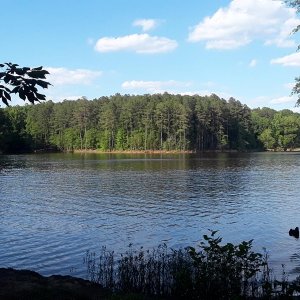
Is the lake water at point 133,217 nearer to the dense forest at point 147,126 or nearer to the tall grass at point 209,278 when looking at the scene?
the tall grass at point 209,278

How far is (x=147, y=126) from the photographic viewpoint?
542 feet

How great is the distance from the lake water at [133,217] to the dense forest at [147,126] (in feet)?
340

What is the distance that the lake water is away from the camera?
847 inches

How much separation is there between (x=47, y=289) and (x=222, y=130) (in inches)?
6341

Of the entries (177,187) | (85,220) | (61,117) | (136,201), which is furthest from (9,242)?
(61,117)

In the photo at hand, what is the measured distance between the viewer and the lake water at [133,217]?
21.5 metres

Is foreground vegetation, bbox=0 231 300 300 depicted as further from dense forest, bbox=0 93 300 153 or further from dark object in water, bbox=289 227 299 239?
dense forest, bbox=0 93 300 153

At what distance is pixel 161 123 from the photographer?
162875 millimetres

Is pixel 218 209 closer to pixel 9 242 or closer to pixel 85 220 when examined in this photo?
pixel 85 220

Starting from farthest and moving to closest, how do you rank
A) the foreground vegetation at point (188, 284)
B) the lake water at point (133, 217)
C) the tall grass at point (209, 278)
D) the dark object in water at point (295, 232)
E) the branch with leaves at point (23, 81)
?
the dark object in water at point (295, 232), the lake water at point (133, 217), the tall grass at point (209, 278), the foreground vegetation at point (188, 284), the branch with leaves at point (23, 81)

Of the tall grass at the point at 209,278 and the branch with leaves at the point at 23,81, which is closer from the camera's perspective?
the branch with leaves at the point at 23,81

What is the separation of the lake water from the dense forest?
340 ft

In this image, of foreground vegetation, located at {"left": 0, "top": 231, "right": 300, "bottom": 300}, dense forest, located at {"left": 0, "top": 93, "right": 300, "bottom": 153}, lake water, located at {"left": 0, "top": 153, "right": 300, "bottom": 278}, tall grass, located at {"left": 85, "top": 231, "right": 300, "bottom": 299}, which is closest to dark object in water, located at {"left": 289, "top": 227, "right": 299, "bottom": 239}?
lake water, located at {"left": 0, "top": 153, "right": 300, "bottom": 278}

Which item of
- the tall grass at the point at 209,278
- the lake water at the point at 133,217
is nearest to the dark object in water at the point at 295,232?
the lake water at the point at 133,217
